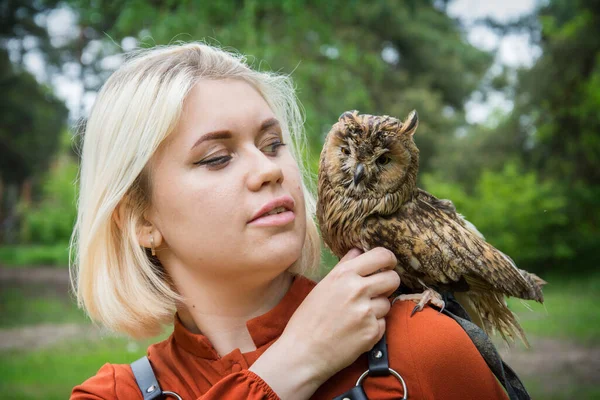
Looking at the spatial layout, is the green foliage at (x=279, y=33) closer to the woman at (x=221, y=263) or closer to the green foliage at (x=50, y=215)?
the woman at (x=221, y=263)

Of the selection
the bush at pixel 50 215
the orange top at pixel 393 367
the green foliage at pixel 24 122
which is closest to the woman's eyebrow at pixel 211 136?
the orange top at pixel 393 367

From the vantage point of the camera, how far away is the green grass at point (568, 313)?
7.81m

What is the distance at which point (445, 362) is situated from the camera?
1.32 m

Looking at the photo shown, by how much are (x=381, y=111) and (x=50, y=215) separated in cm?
854

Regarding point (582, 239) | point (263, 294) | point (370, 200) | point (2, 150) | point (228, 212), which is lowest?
point (263, 294)

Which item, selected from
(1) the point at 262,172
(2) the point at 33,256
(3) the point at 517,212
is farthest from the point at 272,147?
(2) the point at 33,256

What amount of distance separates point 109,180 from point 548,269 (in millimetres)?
12342

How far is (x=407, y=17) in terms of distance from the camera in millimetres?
15438

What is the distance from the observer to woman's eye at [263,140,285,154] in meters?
1.61

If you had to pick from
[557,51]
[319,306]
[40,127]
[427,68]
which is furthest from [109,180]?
[427,68]

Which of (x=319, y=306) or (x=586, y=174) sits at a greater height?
(x=586, y=174)

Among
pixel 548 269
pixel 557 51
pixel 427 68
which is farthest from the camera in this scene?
pixel 427 68

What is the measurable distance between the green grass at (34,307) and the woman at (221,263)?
7995 millimetres

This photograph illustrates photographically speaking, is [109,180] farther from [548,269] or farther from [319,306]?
[548,269]
